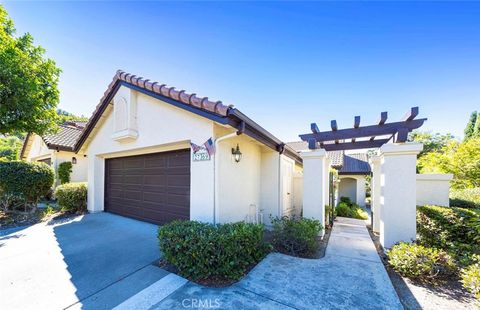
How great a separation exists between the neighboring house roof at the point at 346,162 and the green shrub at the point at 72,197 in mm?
15217

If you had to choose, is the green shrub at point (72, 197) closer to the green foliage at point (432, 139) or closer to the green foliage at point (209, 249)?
the green foliage at point (209, 249)

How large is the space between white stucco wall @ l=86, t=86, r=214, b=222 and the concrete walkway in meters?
2.00

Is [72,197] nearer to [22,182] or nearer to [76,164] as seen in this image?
[22,182]

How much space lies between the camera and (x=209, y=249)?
4.01 meters

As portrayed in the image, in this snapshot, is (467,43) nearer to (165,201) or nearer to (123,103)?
(165,201)

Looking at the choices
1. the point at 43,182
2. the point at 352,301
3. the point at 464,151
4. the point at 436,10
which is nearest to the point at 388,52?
the point at 436,10

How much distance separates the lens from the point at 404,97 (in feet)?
26.9

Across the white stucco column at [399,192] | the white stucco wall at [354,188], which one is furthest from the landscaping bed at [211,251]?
the white stucco wall at [354,188]

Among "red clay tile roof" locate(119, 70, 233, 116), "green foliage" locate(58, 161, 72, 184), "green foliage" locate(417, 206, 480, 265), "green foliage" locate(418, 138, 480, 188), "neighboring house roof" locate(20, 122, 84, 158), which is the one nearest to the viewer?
"red clay tile roof" locate(119, 70, 233, 116)

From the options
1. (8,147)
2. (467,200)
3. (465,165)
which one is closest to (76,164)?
(467,200)

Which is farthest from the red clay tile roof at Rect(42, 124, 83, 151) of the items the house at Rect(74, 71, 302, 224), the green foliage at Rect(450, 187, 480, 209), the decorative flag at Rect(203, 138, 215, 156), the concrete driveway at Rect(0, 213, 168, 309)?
the green foliage at Rect(450, 187, 480, 209)

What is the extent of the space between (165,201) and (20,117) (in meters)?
8.63

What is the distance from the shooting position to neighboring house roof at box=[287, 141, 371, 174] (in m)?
18.0

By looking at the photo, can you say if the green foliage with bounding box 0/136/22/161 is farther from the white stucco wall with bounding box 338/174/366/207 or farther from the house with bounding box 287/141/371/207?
the white stucco wall with bounding box 338/174/366/207
